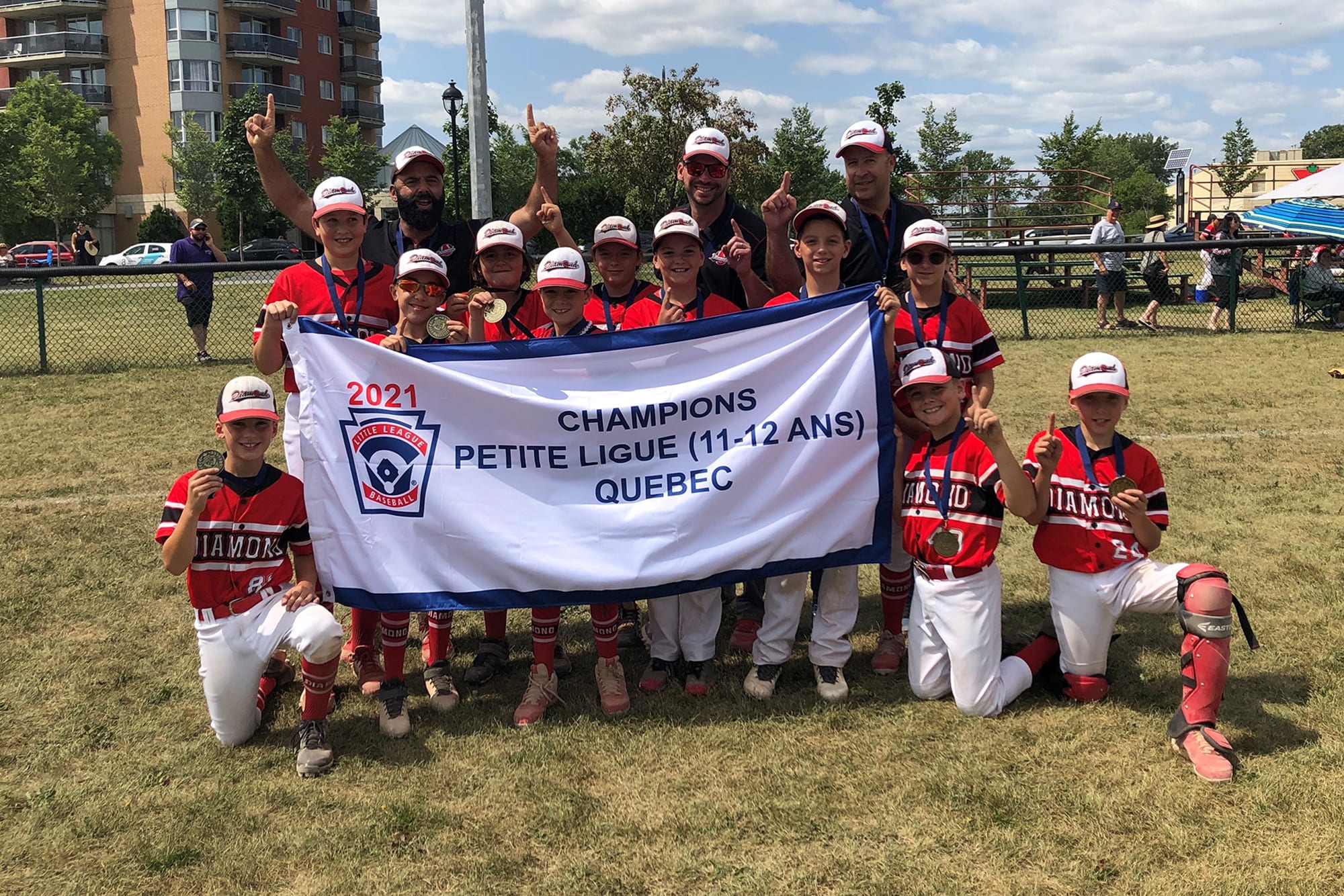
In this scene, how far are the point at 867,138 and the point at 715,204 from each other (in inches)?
34.3

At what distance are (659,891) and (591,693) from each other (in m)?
1.59

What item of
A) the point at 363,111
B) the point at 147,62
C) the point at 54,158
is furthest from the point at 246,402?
the point at 363,111

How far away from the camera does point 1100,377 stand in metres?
4.35

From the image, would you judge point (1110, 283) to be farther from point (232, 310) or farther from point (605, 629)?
point (232, 310)

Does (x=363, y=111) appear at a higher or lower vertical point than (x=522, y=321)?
higher

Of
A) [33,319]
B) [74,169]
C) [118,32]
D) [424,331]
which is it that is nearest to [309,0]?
[118,32]

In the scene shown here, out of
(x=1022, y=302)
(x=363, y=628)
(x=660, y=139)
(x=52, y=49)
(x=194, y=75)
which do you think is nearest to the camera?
(x=363, y=628)

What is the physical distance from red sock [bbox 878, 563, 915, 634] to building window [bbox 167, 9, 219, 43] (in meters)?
73.6

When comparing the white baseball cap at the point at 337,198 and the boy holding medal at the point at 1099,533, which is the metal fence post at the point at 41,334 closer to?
the white baseball cap at the point at 337,198

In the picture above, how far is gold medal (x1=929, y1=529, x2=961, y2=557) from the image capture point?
447cm

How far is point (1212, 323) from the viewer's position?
16.5 m

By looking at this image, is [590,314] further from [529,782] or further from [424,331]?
[529,782]

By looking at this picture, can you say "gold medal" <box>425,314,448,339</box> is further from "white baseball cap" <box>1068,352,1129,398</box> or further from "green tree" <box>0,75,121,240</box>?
"green tree" <box>0,75,121,240</box>

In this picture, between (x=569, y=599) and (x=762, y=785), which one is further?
(x=569, y=599)
